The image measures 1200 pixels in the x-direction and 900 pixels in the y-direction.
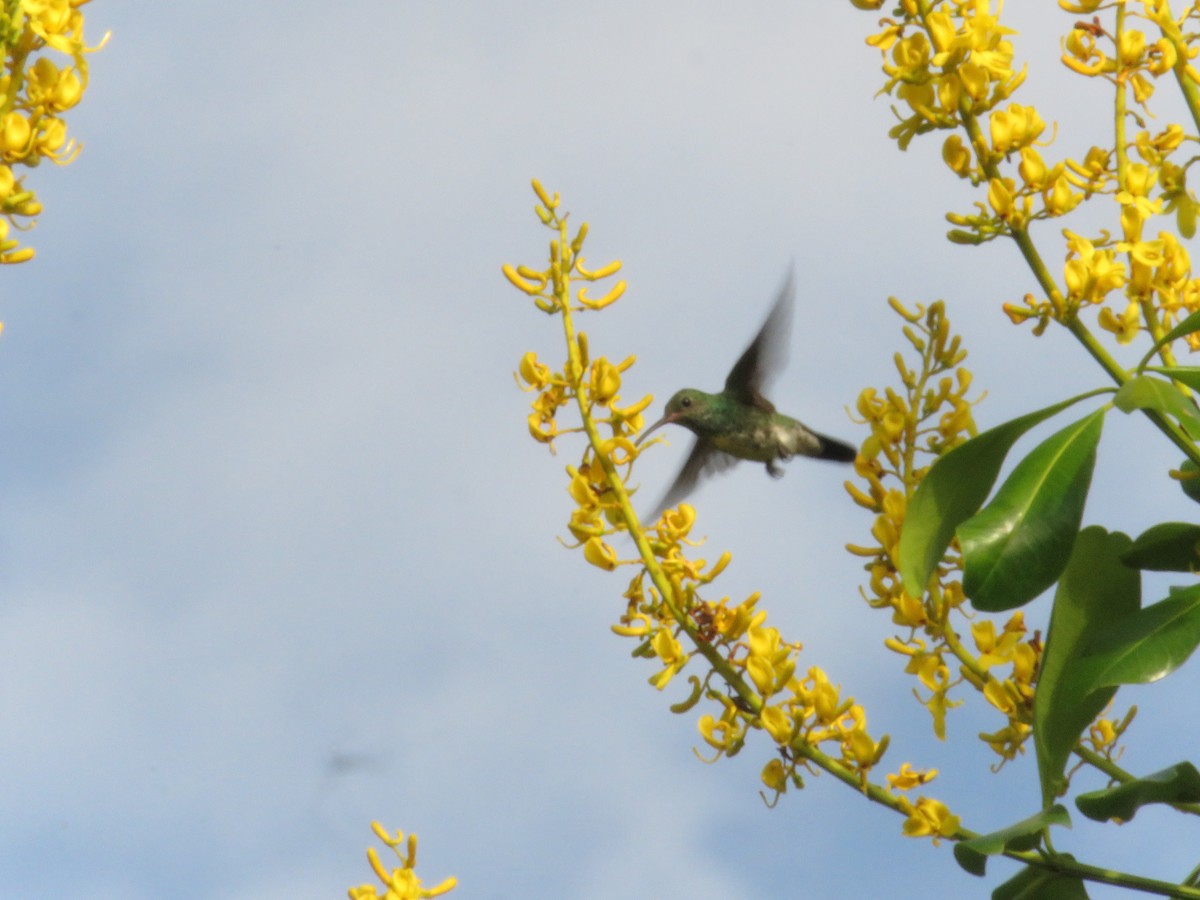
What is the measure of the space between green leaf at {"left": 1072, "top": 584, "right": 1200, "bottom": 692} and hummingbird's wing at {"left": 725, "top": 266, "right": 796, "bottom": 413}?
243 centimetres

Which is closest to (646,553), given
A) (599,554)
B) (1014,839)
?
(599,554)

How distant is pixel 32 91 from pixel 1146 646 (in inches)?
72.4

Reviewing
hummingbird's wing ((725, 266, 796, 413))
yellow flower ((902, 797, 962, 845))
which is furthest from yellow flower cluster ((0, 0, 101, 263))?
hummingbird's wing ((725, 266, 796, 413))

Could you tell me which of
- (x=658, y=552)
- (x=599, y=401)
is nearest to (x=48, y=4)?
(x=599, y=401)

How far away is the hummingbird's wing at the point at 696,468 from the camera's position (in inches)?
209

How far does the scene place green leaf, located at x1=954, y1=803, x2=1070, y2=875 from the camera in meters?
2.29

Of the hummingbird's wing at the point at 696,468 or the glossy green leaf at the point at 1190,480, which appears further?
the hummingbird's wing at the point at 696,468

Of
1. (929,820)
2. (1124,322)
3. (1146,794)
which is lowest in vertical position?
(1146,794)

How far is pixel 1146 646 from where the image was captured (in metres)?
2.41

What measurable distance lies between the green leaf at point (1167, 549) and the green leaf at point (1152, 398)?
0.98ft

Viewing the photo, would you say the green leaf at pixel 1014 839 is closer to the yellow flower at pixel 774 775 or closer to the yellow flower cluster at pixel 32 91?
the yellow flower at pixel 774 775

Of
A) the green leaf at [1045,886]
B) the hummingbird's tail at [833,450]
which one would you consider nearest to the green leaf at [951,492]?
the green leaf at [1045,886]

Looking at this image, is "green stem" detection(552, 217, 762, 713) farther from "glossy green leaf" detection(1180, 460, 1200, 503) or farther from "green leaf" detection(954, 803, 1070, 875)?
"glossy green leaf" detection(1180, 460, 1200, 503)

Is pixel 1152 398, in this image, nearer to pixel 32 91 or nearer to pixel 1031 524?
pixel 1031 524
